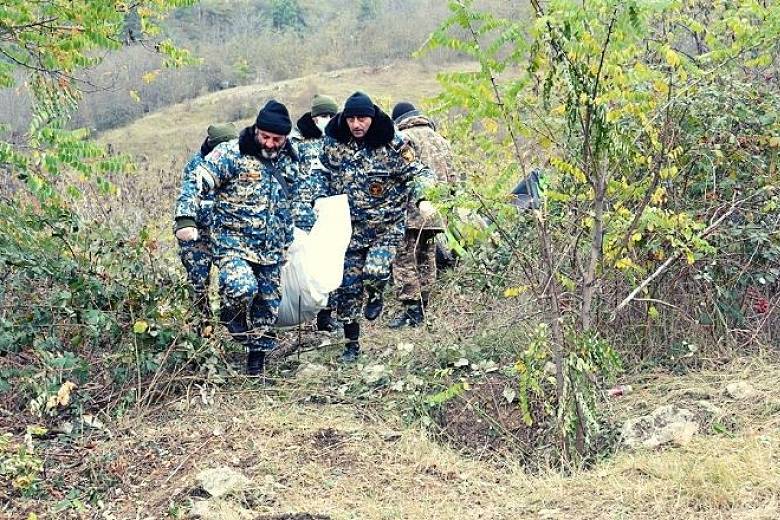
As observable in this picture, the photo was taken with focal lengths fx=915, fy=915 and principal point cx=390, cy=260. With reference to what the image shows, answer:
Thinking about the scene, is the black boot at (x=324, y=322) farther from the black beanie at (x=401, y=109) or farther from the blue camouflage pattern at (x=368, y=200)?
the black beanie at (x=401, y=109)

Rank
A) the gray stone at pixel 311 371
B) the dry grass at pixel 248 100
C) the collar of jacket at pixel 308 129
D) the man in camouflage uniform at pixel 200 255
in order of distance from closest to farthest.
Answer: the man in camouflage uniform at pixel 200 255
the gray stone at pixel 311 371
the collar of jacket at pixel 308 129
the dry grass at pixel 248 100

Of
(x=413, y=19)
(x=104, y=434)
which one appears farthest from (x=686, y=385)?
(x=413, y=19)

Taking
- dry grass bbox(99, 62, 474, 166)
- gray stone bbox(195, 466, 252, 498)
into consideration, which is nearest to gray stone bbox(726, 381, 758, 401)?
gray stone bbox(195, 466, 252, 498)

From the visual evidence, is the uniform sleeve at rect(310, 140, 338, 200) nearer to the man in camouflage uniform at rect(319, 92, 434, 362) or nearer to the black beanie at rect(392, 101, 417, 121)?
the man in camouflage uniform at rect(319, 92, 434, 362)

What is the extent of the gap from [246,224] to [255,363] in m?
0.86

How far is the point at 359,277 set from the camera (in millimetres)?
6047

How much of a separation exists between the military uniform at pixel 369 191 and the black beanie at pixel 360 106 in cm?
10

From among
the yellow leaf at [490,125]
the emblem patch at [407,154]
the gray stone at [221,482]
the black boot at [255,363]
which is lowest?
the gray stone at [221,482]

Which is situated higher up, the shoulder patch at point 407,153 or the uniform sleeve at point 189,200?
the shoulder patch at point 407,153

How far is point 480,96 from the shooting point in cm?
393

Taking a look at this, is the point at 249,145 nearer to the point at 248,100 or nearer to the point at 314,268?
the point at 314,268

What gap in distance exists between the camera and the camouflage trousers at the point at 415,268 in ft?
21.7

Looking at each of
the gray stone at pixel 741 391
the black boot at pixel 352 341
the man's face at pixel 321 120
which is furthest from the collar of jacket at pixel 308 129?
the gray stone at pixel 741 391

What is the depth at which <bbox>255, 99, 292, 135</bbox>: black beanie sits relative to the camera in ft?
17.3
